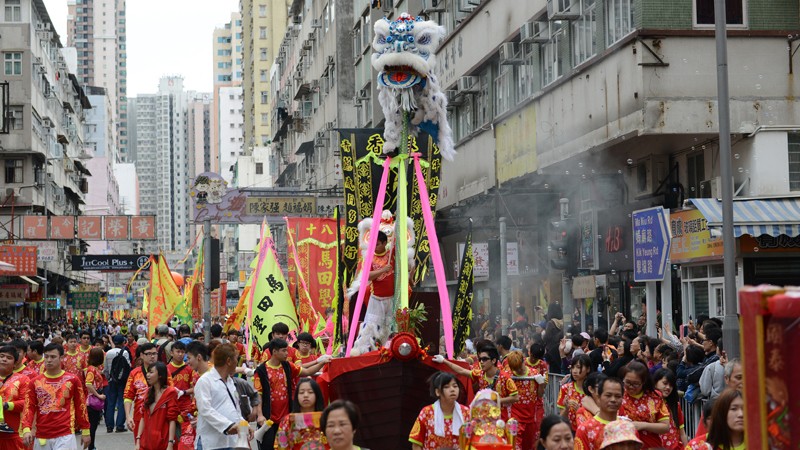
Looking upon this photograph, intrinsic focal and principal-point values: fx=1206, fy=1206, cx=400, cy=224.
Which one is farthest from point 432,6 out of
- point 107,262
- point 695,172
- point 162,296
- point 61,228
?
point 107,262

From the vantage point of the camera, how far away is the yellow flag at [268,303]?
19.8 meters

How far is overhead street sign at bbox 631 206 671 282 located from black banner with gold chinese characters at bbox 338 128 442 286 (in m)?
7.99

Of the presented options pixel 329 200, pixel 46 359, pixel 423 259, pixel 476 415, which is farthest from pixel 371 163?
pixel 329 200

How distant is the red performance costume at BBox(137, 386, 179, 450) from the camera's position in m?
11.5

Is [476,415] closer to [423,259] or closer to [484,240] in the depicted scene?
[423,259]

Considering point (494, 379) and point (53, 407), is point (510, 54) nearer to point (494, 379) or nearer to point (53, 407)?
point (494, 379)

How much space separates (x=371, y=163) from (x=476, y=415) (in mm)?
5503

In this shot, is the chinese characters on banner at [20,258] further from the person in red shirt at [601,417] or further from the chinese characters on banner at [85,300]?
the person in red shirt at [601,417]

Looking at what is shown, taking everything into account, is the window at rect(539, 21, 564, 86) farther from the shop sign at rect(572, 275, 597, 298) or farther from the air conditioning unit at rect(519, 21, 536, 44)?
the shop sign at rect(572, 275, 597, 298)

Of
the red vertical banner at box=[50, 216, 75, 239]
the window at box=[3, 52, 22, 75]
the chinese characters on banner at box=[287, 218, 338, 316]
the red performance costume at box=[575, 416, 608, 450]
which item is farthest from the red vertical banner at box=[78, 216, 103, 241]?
the red performance costume at box=[575, 416, 608, 450]

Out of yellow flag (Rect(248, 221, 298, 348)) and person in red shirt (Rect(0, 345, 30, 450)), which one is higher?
yellow flag (Rect(248, 221, 298, 348))

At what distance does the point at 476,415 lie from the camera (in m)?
8.19

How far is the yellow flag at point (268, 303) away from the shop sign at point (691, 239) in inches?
275

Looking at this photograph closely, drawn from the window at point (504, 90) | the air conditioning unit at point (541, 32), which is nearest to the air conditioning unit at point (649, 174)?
the air conditioning unit at point (541, 32)
